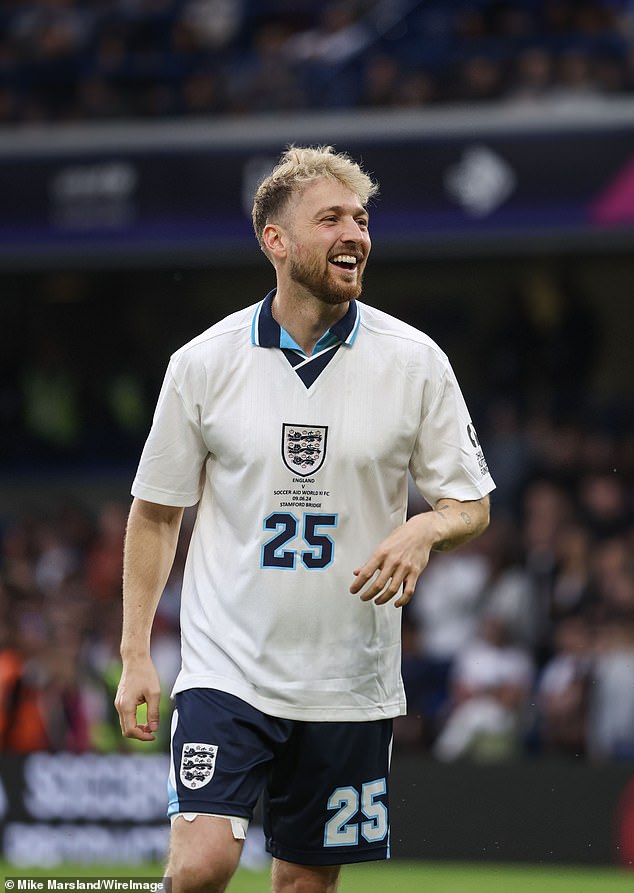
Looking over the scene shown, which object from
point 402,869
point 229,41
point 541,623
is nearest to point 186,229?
point 229,41

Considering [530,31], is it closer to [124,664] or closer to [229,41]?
[229,41]

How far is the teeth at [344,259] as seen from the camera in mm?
4703

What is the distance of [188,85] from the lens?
13820 mm

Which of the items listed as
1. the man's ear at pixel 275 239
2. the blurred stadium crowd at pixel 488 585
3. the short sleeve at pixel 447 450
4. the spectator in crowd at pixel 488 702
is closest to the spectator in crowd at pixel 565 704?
the blurred stadium crowd at pixel 488 585

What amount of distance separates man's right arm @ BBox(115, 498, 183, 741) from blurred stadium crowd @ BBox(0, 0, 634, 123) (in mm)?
8454

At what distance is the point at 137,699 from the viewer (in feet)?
15.2

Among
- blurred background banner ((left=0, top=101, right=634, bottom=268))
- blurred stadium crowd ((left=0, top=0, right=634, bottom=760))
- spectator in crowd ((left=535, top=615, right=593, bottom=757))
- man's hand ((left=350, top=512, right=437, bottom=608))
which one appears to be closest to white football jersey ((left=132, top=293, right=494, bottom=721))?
man's hand ((left=350, top=512, right=437, bottom=608))

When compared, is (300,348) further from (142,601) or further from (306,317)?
(142,601)

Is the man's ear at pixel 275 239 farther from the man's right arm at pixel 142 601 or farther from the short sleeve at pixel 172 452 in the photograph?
the man's right arm at pixel 142 601

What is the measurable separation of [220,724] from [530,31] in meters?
10.2

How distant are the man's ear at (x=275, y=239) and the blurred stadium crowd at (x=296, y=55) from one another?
8.07 metres

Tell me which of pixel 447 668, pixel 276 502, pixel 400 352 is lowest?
pixel 447 668

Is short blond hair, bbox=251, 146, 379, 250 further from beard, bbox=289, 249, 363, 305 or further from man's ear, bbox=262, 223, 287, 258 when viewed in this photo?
beard, bbox=289, 249, 363, 305

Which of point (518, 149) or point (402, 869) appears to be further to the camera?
point (518, 149)
